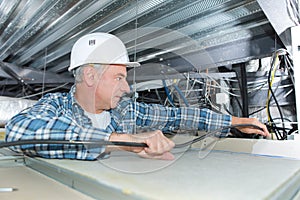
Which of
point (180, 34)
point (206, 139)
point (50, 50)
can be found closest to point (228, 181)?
point (206, 139)

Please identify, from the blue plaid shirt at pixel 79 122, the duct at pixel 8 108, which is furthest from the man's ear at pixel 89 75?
the duct at pixel 8 108

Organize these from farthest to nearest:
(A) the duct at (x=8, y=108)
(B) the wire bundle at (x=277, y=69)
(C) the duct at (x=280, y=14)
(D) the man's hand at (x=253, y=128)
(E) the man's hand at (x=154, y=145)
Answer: (A) the duct at (x=8, y=108), (B) the wire bundle at (x=277, y=69), (D) the man's hand at (x=253, y=128), (C) the duct at (x=280, y=14), (E) the man's hand at (x=154, y=145)

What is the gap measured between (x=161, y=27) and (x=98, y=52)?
57cm

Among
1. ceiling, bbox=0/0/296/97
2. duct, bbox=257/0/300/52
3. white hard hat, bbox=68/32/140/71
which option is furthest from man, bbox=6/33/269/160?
duct, bbox=257/0/300/52

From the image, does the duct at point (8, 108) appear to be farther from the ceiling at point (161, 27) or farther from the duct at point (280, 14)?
the duct at point (280, 14)

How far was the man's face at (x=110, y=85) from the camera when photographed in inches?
31.0

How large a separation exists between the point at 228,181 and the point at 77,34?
136 cm

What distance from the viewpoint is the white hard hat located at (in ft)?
2.55

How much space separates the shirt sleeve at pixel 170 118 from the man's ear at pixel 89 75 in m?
0.22

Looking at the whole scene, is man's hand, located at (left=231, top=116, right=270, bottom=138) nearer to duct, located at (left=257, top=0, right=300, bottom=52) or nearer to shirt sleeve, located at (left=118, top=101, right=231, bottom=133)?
shirt sleeve, located at (left=118, top=101, right=231, bottom=133)

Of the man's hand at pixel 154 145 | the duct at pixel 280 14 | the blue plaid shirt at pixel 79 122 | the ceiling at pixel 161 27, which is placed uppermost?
the ceiling at pixel 161 27

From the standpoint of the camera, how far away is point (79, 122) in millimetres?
711

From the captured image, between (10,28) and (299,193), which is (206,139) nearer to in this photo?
(299,193)

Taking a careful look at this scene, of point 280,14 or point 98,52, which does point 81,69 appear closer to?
point 98,52
